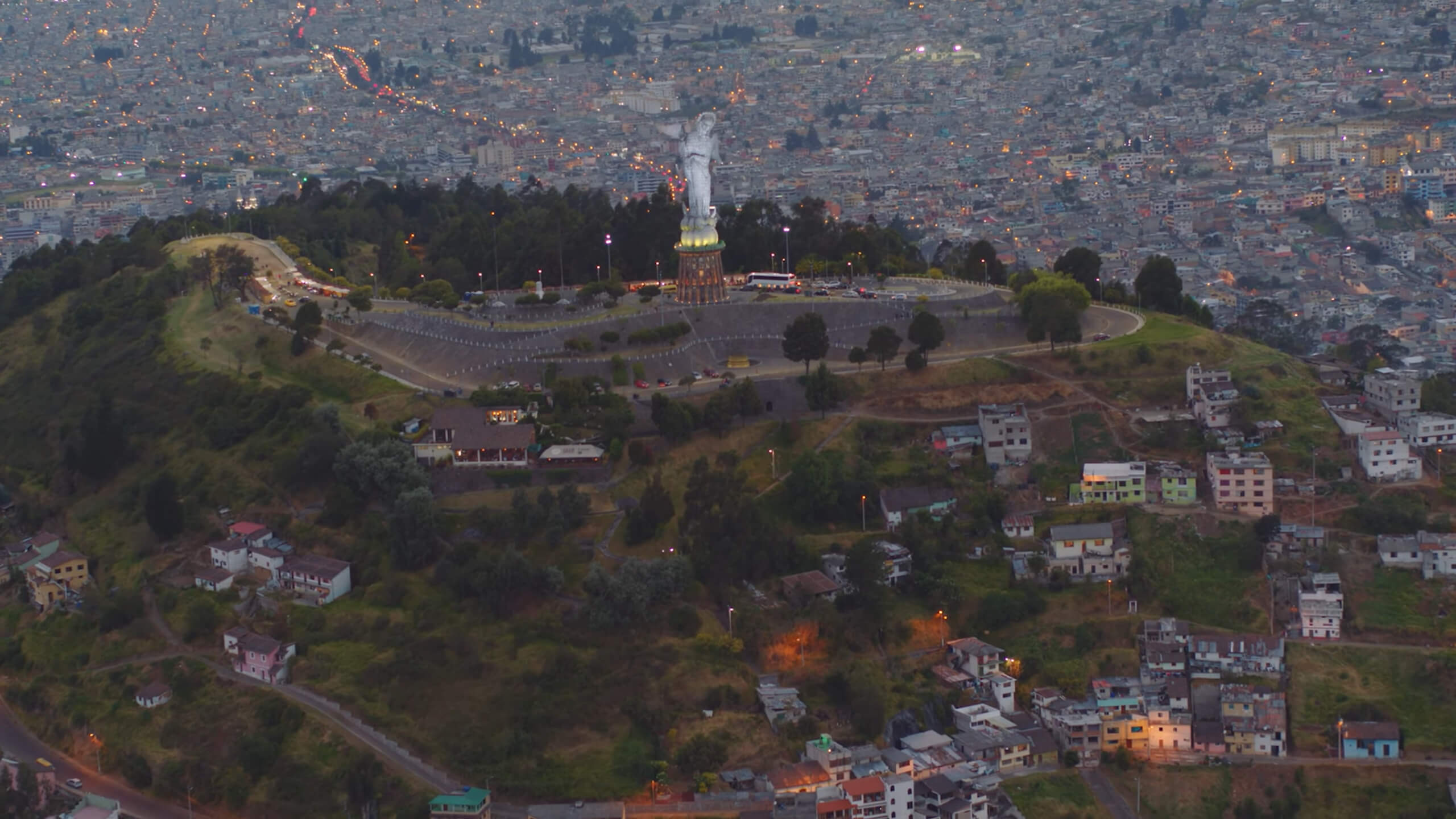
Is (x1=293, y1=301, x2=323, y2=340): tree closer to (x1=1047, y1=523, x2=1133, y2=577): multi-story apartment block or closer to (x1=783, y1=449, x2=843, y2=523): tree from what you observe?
(x1=783, y1=449, x2=843, y2=523): tree

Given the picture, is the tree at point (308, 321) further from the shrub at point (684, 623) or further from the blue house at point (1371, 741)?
the blue house at point (1371, 741)

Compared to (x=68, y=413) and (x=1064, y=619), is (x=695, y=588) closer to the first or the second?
(x=1064, y=619)

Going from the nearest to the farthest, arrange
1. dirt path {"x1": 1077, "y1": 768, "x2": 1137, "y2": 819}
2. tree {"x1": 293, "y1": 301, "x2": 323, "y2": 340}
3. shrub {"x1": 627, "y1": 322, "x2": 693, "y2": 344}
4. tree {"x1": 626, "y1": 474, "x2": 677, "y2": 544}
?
1. dirt path {"x1": 1077, "y1": 768, "x2": 1137, "y2": 819}
2. tree {"x1": 626, "y1": 474, "x2": 677, "y2": 544}
3. shrub {"x1": 627, "y1": 322, "x2": 693, "y2": 344}
4. tree {"x1": 293, "y1": 301, "x2": 323, "y2": 340}

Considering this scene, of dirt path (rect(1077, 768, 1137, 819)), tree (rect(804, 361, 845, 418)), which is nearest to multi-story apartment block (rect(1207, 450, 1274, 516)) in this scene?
dirt path (rect(1077, 768, 1137, 819))

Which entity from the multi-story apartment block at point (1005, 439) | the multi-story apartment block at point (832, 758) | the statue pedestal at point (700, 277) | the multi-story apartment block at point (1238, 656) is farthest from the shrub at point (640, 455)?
the multi-story apartment block at point (1238, 656)

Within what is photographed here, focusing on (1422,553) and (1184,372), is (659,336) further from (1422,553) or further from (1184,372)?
(1422,553)

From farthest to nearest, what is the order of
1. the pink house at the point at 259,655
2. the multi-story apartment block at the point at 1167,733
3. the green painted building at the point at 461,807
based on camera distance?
the pink house at the point at 259,655 < the multi-story apartment block at the point at 1167,733 < the green painted building at the point at 461,807

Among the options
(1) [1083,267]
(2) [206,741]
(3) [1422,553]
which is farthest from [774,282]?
(2) [206,741]
